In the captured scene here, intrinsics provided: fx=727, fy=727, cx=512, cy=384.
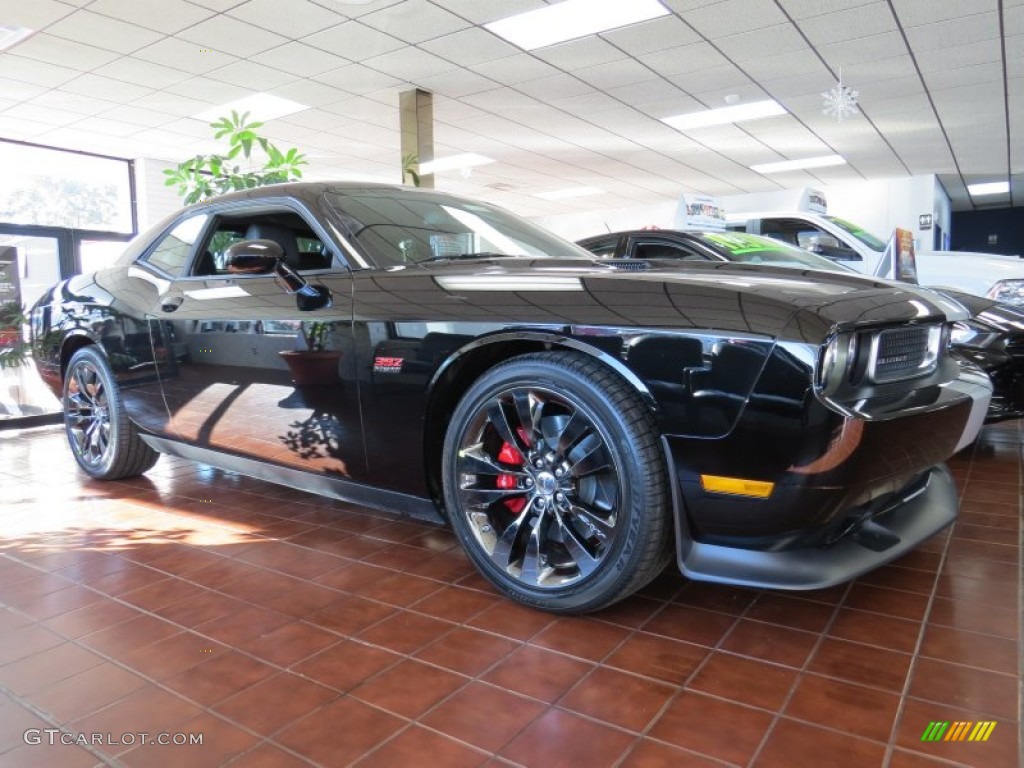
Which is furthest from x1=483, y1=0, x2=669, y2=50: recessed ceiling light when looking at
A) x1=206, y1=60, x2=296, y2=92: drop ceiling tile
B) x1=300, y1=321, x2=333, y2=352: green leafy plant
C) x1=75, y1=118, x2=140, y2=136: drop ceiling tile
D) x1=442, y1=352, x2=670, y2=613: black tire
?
x1=75, y1=118, x2=140, y2=136: drop ceiling tile

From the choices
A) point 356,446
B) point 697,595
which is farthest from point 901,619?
point 356,446

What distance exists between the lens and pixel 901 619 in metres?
1.92

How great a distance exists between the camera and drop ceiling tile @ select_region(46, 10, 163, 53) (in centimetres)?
602

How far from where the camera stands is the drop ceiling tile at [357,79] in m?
7.39

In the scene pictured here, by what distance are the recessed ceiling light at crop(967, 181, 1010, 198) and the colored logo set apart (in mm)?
17933

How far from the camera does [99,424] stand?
3.50 meters

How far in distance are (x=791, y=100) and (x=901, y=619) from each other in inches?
Result: 321

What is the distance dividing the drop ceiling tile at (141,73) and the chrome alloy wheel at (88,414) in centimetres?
480

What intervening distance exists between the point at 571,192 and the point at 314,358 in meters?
13.9

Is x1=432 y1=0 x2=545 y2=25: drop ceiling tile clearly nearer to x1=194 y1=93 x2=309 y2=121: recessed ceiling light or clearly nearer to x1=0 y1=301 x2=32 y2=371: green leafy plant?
x1=194 y1=93 x2=309 y2=121: recessed ceiling light

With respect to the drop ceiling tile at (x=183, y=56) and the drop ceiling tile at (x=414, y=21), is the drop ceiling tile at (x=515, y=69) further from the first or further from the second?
the drop ceiling tile at (x=183, y=56)

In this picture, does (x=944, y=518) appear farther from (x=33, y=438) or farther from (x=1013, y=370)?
(x=33, y=438)

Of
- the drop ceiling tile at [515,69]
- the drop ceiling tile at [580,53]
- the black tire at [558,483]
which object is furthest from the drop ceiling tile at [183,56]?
the black tire at [558,483]

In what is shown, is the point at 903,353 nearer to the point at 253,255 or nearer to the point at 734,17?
the point at 253,255
